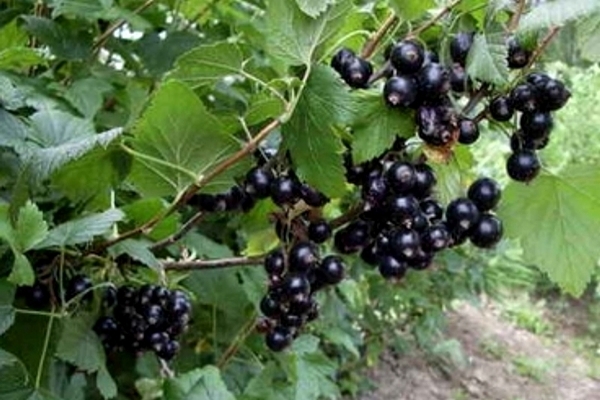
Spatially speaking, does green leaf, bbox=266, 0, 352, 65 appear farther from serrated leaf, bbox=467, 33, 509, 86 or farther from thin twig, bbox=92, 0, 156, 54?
thin twig, bbox=92, 0, 156, 54

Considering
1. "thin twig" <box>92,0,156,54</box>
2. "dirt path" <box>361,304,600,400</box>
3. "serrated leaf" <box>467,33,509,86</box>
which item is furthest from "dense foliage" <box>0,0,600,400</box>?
"dirt path" <box>361,304,600,400</box>

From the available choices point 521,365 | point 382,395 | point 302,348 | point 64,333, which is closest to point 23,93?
point 64,333

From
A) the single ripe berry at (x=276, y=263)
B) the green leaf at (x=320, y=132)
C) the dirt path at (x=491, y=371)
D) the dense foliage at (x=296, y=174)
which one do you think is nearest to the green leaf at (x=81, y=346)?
the dense foliage at (x=296, y=174)

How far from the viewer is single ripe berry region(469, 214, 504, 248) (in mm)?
799

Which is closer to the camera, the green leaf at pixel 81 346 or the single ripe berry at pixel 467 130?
the single ripe berry at pixel 467 130

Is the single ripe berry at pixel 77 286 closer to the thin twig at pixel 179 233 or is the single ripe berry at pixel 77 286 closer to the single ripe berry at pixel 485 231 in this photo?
the thin twig at pixel 179 233

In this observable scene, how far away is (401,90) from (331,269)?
21cm

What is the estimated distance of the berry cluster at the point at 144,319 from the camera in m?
0.92

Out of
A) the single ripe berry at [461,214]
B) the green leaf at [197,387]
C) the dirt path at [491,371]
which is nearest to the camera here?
the single ripe berry at [461,214]

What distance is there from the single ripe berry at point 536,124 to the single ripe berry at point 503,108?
0.01m

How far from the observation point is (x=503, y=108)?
75 cm

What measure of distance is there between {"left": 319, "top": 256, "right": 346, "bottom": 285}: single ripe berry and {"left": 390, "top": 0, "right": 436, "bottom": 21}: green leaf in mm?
250

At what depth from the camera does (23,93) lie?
3.42ft

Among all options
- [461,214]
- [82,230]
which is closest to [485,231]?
[461,214]
